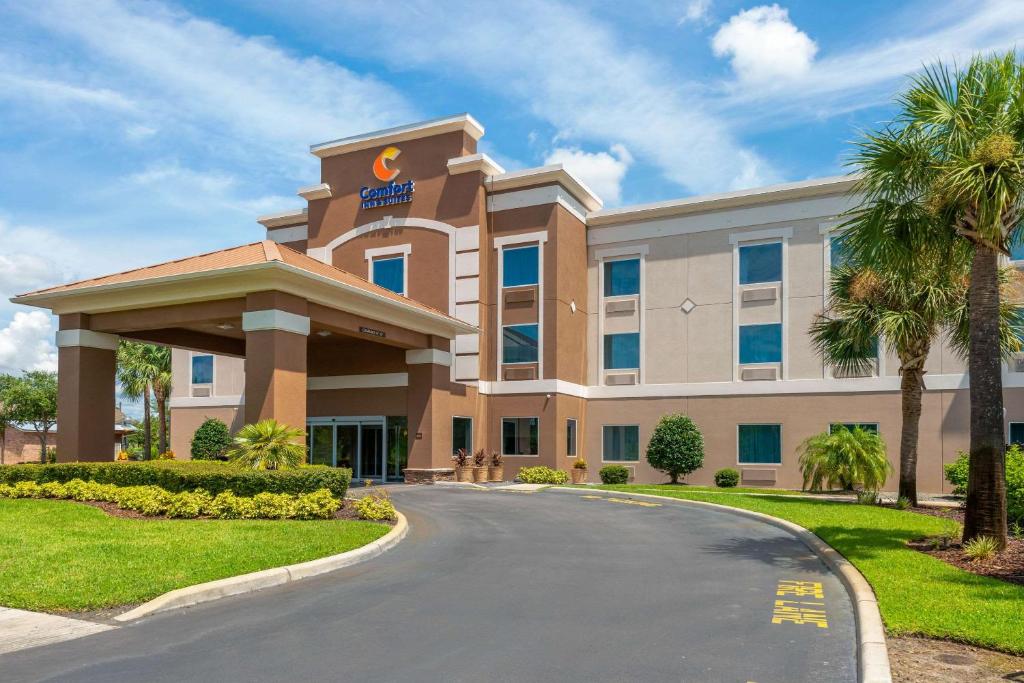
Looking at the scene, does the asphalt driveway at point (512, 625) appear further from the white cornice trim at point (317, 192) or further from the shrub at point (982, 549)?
the white cornice trim at point (317, 192)

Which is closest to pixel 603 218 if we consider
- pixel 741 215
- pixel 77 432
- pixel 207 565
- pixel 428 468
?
pixel 741 215

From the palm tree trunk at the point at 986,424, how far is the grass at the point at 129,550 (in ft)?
29.5

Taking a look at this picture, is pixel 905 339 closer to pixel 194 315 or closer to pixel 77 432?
pixel 194 315

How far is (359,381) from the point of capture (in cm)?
3275

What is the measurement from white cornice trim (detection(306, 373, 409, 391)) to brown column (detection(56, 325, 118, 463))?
8.86 meters

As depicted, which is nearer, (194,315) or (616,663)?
(616,663)

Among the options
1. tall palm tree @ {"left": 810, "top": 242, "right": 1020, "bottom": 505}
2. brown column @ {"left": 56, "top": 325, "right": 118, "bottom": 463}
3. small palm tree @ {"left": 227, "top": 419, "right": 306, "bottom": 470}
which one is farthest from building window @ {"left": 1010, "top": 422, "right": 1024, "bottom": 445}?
brown column @ {"left": 56, "top": 325, "right": 118, "bottom": 463}

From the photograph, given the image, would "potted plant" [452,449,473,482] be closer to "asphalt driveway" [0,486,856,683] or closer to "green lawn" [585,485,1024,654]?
"green lawn" [585,485,1024,654]

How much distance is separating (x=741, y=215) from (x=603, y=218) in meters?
5.47

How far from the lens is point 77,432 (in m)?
25.1

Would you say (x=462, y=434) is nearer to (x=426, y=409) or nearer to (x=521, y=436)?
(x=521, y=436)

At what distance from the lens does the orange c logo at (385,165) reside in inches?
1393

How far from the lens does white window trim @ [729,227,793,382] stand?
32.1 m

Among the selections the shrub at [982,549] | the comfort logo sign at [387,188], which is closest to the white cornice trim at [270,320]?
the comfort logo sign at [387,188]
